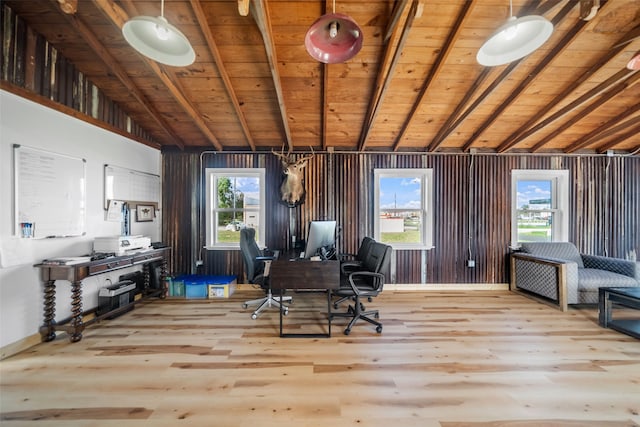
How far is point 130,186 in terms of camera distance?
3.66m

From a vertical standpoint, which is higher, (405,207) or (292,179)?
(292,179)

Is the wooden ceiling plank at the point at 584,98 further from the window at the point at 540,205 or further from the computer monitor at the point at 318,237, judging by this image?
the computer monitor at the point at 318,237

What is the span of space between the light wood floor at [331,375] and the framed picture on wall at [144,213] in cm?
159

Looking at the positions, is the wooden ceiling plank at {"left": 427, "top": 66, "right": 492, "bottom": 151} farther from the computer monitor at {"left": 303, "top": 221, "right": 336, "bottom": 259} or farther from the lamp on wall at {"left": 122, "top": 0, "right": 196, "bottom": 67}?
the lamp on wall at {"left": 122, "top": 0, "right": 196, "bottom": 67}

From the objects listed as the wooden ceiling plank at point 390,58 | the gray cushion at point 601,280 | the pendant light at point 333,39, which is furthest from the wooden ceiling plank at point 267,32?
the gray cushion at point 601,280

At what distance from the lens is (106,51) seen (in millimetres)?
2611

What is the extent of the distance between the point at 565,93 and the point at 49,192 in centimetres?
612

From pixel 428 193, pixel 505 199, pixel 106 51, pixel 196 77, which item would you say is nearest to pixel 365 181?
pixel 428 193

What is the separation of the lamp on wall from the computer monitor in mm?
1878

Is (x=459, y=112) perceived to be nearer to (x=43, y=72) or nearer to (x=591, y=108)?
(x=591, y=108)

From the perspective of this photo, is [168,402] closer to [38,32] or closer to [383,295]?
[383,295]

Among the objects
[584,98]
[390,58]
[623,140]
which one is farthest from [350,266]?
[623,140]

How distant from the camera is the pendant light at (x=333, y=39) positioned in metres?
1.44

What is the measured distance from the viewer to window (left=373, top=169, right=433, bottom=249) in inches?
173
